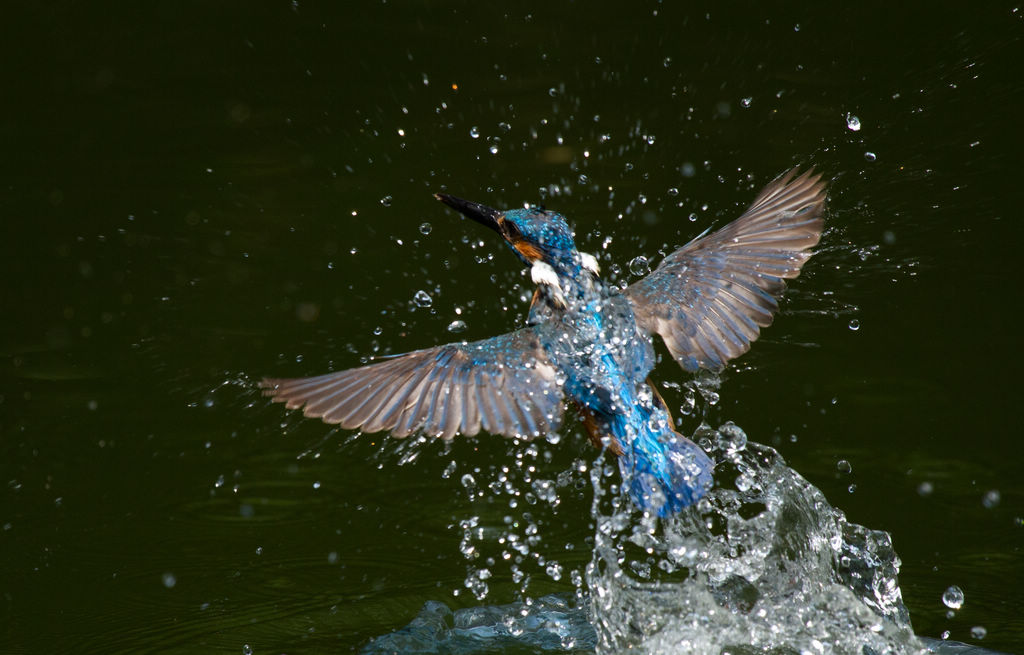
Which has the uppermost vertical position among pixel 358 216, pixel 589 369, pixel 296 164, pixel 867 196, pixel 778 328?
pixel 296 164

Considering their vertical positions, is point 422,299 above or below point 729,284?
above

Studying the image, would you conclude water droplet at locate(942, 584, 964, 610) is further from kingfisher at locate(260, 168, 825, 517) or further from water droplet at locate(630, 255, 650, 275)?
water droplet at locate(630, 255, 650, 275)

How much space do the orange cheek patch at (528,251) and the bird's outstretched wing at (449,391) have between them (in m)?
0.27

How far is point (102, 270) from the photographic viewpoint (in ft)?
16.7

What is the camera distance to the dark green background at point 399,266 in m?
3.66

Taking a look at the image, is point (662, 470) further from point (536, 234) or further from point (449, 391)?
point (536, 234)

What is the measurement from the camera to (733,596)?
3.16 m

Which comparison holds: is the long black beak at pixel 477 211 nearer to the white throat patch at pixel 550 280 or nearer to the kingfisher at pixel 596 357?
the kingfisher at pixel 596 357

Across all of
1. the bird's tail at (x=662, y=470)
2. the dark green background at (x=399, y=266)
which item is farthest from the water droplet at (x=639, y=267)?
the bird's tail at (x=662, y=470)

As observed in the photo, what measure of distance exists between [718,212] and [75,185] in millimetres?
3005

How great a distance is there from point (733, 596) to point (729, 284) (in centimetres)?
91

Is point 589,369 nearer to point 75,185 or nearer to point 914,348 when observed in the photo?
point 914,348

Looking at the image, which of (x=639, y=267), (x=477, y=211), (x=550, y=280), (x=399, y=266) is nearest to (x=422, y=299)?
(x=399, y=266)

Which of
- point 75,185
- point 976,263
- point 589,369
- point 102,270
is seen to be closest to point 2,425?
point 102,270
